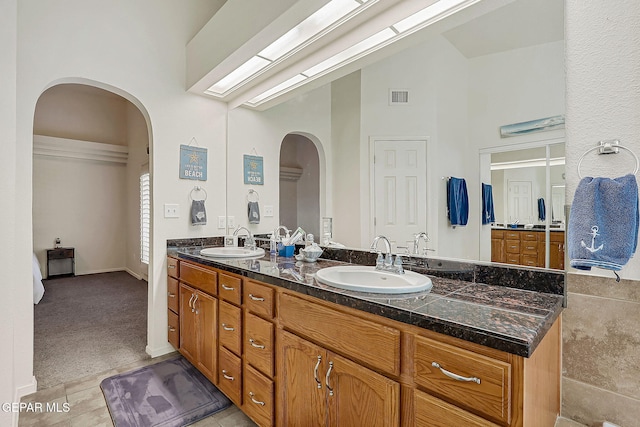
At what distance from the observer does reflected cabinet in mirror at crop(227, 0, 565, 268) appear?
1.28 m

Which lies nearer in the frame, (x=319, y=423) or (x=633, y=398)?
(x=633, y=398)

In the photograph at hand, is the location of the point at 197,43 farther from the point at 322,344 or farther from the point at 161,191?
the point at 322,344

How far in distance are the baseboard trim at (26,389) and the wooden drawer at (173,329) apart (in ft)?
2.86

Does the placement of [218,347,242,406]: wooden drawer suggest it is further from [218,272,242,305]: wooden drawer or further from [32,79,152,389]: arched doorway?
[32,79,152,389]: arched doorway

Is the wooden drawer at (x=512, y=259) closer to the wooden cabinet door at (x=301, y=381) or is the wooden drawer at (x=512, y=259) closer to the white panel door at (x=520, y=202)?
the white panel door at (x=520, y=202)

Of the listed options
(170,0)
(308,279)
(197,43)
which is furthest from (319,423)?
(170,0)

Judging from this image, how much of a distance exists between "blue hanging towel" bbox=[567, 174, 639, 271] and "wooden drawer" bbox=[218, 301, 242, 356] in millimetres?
1595

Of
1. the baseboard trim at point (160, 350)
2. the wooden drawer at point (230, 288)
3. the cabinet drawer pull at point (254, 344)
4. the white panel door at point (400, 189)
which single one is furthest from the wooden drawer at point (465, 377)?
the baseboard trim at point (160, 350)

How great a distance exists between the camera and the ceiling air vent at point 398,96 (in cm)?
172

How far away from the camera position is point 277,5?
1.74 metres

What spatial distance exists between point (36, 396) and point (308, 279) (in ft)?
7.08

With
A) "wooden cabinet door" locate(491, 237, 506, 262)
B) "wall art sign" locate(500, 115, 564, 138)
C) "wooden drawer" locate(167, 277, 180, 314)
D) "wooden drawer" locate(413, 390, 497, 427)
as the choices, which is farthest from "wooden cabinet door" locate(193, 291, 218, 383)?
"wall art sign" locate(500, 115, 564, 138)

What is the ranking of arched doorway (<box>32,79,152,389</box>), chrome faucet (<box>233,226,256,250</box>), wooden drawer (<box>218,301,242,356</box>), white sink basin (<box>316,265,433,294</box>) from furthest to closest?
1. arched doorway (<box>32,79,152,389</box>)
2. chrome faucet (<box>233,226,256,250</box>)
3. wooden drawer (<box>218,301,242,356</box>)
4. white sink basin (<box>316,265,433,294</box>)

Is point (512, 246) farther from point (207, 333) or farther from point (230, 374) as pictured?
point (207, 333)
